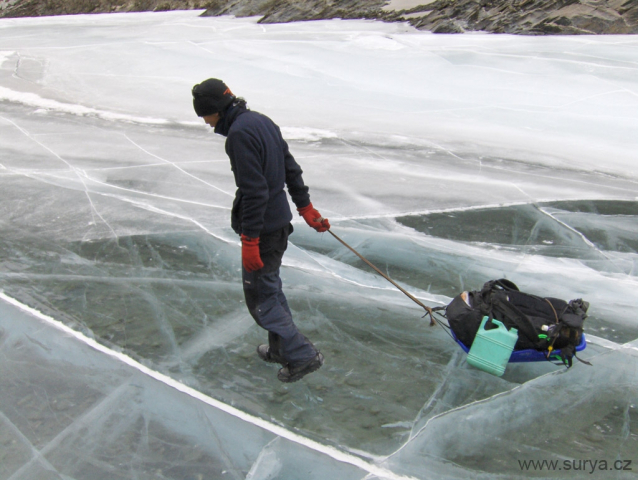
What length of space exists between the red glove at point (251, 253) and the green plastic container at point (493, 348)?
1216 millimetres

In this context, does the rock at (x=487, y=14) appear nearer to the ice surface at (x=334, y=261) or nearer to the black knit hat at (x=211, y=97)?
the ice surface at (x=334, y=261)

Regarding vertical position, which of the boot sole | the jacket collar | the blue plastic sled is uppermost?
the jacket collar

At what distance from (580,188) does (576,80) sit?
320 cm

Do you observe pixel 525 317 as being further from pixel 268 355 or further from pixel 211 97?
pixel 211 97

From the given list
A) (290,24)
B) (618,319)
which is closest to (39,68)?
(290,24)

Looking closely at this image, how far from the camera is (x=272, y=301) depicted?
299 cm

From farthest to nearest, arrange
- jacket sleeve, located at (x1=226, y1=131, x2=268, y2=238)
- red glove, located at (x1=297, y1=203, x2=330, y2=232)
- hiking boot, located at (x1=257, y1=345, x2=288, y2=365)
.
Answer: red glove, located at (x1=297, y1=203, x2=330, y2=232), hiking boot, located at (x1=257, y1=345, x2=288, y2=365), jacket sleeve, located at (x1=226, y1=131, x2=268, y2=238)

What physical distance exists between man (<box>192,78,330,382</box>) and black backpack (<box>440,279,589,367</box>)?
81 cm

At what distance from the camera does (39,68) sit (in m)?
10.1

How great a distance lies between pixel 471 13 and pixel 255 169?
1018 cm

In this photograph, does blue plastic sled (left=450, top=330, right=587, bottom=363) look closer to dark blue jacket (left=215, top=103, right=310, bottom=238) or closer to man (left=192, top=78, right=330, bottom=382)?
man (left=192, top=78, right=330, bottom=382)

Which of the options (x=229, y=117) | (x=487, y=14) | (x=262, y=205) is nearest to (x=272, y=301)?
(x=262, y=205)

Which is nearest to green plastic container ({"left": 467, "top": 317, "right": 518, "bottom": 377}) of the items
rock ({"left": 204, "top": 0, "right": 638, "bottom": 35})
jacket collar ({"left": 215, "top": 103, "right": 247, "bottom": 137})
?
jacket collar ({"left": 215, "top": 103, "right": 247, "bottom": 137})

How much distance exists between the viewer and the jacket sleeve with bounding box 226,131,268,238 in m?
2.67
